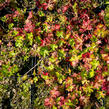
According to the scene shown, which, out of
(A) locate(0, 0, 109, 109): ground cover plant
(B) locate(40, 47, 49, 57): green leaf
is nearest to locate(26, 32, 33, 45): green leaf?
(A) locate(0, 0, 109, 109): ground cover plant

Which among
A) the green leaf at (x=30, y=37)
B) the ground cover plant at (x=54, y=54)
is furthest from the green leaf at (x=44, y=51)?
the green leaf at (x=30, y=37)

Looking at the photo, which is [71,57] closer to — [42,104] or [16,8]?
[42,104]

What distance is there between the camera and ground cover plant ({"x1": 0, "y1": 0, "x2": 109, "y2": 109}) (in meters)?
2.36

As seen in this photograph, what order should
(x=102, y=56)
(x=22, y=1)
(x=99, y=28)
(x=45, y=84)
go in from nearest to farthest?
(x=102, y=56) → (x=99, y=28) → (x=45, y=84) → (x=22, y=1)

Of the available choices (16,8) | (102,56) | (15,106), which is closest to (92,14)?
(102,56)

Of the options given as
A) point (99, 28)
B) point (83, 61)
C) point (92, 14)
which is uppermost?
point (92, 14)

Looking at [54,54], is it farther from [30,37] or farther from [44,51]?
[30,37]

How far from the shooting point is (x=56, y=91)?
2.53 meters

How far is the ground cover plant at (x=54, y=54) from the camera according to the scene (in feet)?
7.73

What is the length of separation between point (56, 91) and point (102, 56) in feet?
2.98

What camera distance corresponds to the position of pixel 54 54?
251 cm

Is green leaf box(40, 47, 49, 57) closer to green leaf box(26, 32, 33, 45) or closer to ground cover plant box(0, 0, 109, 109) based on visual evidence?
ground cover plant box(0, 0, 109, 109)

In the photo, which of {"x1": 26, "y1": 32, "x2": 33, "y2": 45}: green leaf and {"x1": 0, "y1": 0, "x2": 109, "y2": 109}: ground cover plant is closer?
{"x1": 0, "y1": 0, "x2": 109, "y2": 109}: ground cover plant

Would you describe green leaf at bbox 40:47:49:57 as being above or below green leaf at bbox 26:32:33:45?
below
